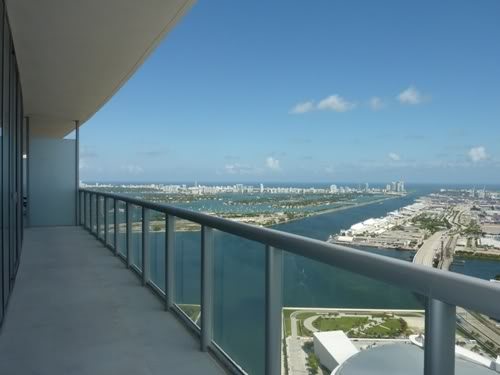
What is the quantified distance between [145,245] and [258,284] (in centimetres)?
311

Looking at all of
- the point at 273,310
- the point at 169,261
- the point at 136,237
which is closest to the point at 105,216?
the point at 136,237

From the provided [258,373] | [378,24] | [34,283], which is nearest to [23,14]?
[34,283]

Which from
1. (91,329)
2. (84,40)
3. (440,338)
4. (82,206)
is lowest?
(91,329)

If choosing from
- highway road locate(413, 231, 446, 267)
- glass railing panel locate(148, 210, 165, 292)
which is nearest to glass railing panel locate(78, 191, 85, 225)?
glass railing panel locate(148, 210, 165, 292)

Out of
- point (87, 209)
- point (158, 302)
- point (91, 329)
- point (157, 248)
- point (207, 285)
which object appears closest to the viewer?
point (207, 285)

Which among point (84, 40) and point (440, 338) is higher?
point (84, 40)

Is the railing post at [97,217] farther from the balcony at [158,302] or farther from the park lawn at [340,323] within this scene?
the park lawn at [340,323]

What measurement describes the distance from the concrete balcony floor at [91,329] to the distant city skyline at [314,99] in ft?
7.71

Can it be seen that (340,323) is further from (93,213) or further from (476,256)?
(93,213)

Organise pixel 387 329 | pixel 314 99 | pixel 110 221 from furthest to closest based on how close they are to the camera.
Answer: pixel 314 99 → pixel 110 221 → pixel 387 329

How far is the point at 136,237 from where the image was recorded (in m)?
5.85

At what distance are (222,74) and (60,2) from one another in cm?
3996

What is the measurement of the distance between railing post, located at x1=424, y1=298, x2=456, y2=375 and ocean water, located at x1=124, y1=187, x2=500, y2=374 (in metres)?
0.08

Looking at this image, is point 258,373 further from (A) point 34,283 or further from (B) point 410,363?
(A) point 34,283
